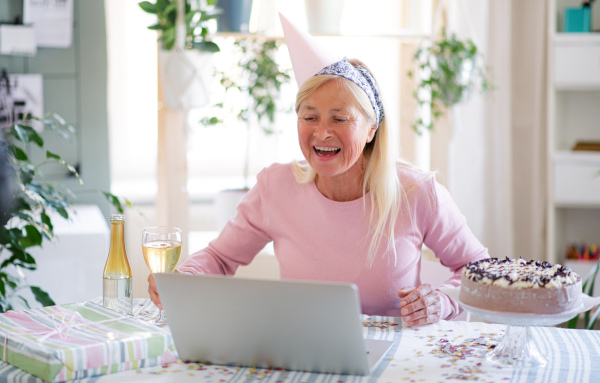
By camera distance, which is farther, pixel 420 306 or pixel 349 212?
pixel 349 212

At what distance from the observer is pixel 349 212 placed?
6.14ft

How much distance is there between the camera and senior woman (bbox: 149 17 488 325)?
1791 millimetres

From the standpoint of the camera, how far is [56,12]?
292 centimetres

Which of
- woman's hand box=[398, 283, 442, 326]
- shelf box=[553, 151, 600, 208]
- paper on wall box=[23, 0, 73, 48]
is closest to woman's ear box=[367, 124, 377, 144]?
woman's hand box=[398, 283, 442, 326]

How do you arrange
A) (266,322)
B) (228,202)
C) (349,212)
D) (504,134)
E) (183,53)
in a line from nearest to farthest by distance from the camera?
(266,322)
(349,212)
(183,53)
(228,202)
(504,134)

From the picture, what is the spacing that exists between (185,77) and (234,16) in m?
0.34

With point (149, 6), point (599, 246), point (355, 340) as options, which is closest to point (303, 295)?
point (355, 340)

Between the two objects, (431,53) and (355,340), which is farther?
(431,53)

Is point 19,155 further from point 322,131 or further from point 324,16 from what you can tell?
point 324,16

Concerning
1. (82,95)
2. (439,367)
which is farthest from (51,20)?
(439,367)

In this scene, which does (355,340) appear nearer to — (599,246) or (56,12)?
(56,12)

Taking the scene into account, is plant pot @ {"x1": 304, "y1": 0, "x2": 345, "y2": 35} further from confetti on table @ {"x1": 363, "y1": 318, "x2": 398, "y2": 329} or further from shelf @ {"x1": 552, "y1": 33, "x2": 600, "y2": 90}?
confetti on table @ {"x1": 363, "y1": 318, "x2": 398, "y2": 329}

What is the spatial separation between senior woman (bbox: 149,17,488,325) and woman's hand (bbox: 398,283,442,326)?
0.76 feet

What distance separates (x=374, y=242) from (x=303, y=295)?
27.7 inches
